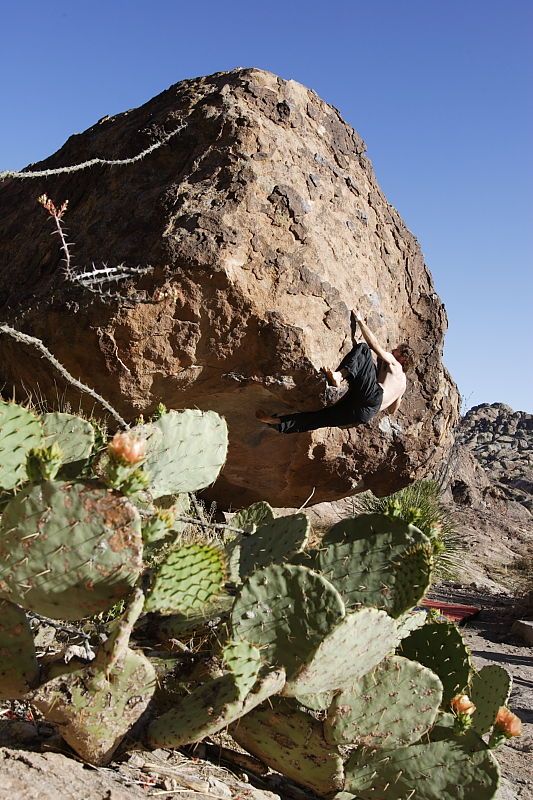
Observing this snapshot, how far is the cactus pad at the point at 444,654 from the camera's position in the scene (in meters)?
3.49

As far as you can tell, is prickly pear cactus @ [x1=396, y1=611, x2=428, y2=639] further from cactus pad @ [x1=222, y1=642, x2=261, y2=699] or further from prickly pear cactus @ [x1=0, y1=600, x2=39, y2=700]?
prickly pear cactus @ [x1=0, y1=600, x2=39, y2=700]

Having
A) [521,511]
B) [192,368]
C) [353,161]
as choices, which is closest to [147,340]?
[192,368]

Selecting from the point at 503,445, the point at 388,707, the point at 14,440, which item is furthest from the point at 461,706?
the point at 503,445

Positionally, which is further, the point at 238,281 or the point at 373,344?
the point at 373,344

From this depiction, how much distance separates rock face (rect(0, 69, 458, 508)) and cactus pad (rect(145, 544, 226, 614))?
118 inches

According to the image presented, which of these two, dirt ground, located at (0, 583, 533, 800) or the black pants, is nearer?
dirt ground, located at (0, 583, 533, 800)

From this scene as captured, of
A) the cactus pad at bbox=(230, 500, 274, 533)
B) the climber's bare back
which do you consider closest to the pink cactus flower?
the cactus pad at bbox=(230, 500, 274, 533)

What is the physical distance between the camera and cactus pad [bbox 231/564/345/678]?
2.66 m

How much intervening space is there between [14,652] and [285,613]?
2.95ft

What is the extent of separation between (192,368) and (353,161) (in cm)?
262

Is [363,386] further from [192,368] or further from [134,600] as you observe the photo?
[134,600]

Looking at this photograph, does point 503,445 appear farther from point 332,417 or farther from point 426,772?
point 426,772

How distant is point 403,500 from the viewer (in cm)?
1105

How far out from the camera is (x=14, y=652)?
2463 mm
